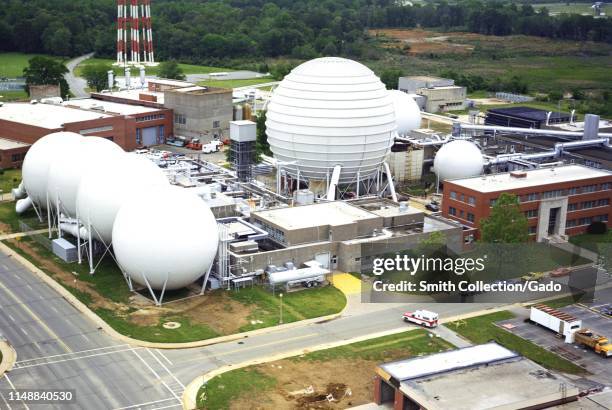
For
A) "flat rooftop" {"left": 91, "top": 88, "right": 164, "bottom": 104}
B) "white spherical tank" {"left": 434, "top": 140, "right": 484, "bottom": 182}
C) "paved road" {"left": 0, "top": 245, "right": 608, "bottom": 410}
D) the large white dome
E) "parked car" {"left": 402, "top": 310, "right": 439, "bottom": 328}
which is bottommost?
"paved road" {"left": 0, "top": 245, "right": 608, "bottom": 410}

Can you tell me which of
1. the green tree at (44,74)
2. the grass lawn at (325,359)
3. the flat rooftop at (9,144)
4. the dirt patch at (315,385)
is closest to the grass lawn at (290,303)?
the grass lawn at (325,359)

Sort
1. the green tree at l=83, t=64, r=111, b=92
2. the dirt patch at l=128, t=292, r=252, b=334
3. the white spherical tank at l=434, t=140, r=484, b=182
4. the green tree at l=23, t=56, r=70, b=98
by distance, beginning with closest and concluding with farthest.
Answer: the dirt patch at l=128, t=292, r=252, b=334
the white spherical tank at l=434, t=140, r=484, b=182
the green tree at l=23, t=56, r=70, b=98
the green tree at l=83, t=64, r=111, b=92

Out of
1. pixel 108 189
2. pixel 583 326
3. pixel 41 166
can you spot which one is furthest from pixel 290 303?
pixel 41 166

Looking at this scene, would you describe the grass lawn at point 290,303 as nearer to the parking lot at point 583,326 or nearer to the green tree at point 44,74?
the parking lot at point 583,326

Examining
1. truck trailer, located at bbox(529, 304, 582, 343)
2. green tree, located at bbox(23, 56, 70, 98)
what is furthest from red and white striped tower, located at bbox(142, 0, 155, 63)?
truck trailer, located at bbox(529, 304, 582, 343)

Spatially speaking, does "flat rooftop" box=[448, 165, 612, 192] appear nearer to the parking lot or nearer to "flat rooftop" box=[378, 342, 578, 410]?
the parking lot

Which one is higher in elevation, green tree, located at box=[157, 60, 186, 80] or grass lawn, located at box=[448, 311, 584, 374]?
green tree, located at box=[157, 60, 186, 80]
